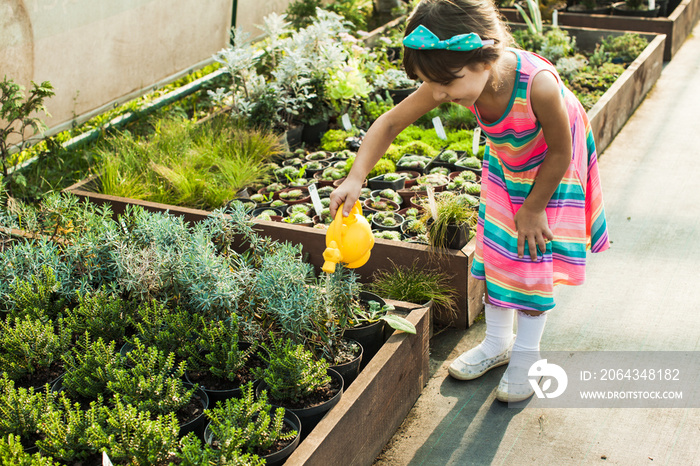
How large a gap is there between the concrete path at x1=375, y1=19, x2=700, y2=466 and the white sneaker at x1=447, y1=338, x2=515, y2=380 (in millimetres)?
38

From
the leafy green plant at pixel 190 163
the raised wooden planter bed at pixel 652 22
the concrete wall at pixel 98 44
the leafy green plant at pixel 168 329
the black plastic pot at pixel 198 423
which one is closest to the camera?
the black plastic pot at pixel 198 423

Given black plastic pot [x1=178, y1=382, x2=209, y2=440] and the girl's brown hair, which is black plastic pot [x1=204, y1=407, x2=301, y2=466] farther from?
the girl's brown hair

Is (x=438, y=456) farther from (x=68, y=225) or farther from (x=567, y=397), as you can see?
(x=68, y=225)

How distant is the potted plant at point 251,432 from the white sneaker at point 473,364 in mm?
886

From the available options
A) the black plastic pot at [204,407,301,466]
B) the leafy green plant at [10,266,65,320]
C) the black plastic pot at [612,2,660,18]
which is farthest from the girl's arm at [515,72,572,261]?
the black plastic pot at [612,2,660,18]

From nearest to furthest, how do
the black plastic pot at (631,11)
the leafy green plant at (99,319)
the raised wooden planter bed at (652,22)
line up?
1. the leafy green plant at (99,319)
2. the raised wooden planter bed at (652,22)
3. the black plastic pot at (631,11)

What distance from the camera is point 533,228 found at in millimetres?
1941

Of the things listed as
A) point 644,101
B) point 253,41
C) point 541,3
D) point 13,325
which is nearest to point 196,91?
point 253,41

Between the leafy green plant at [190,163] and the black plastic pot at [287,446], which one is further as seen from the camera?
the leafy green plant at [190,163]

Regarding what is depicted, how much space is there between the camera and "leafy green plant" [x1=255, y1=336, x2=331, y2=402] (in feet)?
5.79

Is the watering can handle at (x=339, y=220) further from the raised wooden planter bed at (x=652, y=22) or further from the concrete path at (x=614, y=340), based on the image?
the raised wooden planter bed at (x=652, y=22)

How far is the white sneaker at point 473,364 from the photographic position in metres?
2.41

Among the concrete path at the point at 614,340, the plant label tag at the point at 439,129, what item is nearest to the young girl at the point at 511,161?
the concrete path at the point at 614,340

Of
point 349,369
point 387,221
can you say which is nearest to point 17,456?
point 349,369
